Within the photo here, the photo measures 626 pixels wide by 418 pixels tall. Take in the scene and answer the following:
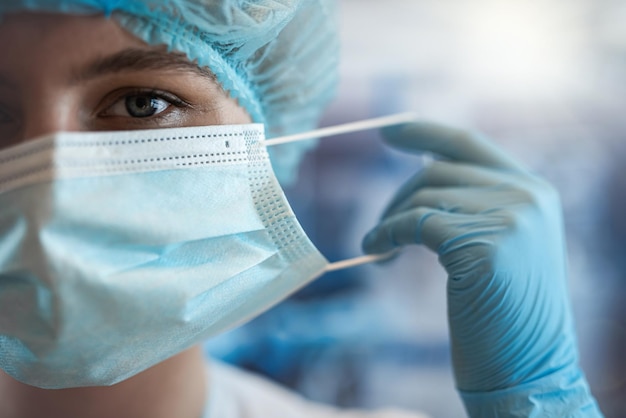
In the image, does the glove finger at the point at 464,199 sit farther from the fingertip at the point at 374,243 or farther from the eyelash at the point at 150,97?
the eyelash at the point at 150,97

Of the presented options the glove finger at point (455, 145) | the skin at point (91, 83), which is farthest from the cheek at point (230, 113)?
the glove finger at point (455, 145)

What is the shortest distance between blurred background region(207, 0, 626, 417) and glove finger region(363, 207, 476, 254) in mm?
752

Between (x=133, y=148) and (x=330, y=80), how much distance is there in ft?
1.86

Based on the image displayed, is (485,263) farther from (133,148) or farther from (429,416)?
(429,416)

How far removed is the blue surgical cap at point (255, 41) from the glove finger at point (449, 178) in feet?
0.91

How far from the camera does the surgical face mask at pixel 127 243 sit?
762mm

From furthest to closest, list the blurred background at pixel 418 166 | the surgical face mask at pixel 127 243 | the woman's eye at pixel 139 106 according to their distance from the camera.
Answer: the blurred background at pixel 418 166, the woman's eye at pixel 139 106, the surgical face mask at pixel 127 243

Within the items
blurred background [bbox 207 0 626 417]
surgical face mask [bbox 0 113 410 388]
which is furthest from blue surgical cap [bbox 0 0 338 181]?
blurred background [bbox 207 0 626 417]

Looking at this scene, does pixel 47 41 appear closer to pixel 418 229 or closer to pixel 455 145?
pixel 418 229

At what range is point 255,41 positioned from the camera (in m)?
0.92

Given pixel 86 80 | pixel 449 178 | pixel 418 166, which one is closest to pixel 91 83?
pixel 86 80

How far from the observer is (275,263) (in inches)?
37.7

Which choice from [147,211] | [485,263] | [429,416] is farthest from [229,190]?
[429,416]

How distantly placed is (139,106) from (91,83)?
0.08m
